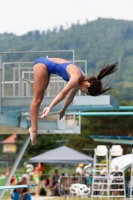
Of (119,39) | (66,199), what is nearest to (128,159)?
(66,199)

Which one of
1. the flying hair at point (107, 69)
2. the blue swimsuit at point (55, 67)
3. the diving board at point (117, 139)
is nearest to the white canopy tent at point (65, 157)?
the diving board at point (117, 139)

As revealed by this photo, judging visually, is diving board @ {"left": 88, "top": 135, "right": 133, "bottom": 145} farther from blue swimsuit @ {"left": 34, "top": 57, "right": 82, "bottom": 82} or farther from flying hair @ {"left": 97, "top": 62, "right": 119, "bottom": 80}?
blue swimsuit @ {"left": 34, "top": 57, "right": 82, "bottom": 82}

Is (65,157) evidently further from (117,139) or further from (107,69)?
(107,69)

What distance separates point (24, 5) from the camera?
15588 cm

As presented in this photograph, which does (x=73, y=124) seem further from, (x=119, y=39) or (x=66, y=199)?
(x=119, y=39)

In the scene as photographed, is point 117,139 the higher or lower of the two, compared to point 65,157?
higher

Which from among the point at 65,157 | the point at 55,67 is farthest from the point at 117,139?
the point at 55,67

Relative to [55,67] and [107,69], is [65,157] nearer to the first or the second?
[107,69]

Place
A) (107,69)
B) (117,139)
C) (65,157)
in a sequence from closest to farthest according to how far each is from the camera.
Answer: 1. (107,69)
2. (65,157)
3. (117,139)

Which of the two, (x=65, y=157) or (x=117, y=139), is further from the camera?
(x=117, y=139)

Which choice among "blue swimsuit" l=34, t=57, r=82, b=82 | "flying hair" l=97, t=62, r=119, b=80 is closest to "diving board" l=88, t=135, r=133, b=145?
"flying hair" l=97, t=62, r=119, b=80

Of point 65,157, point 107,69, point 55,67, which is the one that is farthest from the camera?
point 65,157

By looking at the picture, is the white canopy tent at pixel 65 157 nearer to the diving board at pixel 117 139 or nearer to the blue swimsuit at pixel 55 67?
the diving board at pixel 117 139

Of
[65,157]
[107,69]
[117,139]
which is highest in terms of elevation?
[107,69]
